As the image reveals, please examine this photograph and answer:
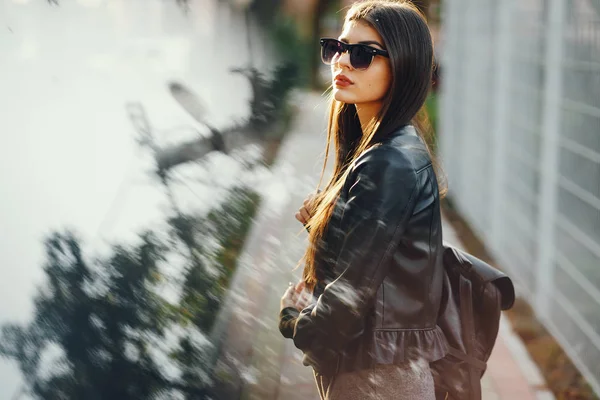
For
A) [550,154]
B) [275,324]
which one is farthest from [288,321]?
[550,154]

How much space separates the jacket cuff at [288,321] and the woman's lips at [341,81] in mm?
615

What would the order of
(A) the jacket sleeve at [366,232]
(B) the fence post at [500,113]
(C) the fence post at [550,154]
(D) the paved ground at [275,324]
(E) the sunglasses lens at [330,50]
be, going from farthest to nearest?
(B) the fence post at [500,113], (C) the fence post at [550,154], (D) the paved ground at [275,324], (E) the sunglasses lens at [330,50], (A) the jacket sleeve at [366,232]

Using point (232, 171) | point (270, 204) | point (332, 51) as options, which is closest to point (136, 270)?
point (232, 171)

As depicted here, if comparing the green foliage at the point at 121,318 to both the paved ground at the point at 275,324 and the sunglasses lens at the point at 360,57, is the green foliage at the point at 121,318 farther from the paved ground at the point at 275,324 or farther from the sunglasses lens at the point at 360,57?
the sunglasses lens at the point at 360,57

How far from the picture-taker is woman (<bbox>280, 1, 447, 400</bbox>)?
1.97m

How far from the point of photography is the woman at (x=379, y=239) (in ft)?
6.48

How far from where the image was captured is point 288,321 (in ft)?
7.16

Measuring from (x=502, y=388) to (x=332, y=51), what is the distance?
282 centimetres

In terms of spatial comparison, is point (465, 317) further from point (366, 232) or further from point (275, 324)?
point (275, 324)

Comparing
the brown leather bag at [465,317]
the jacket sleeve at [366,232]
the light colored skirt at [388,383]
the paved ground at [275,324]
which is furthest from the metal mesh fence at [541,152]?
the jacket sleeve at [366,232]

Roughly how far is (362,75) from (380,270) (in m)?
0.51

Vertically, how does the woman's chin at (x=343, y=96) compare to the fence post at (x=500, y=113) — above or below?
above

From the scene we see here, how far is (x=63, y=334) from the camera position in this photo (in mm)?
2320

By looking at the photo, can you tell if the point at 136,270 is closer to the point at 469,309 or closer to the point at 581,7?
the point at 469,309
